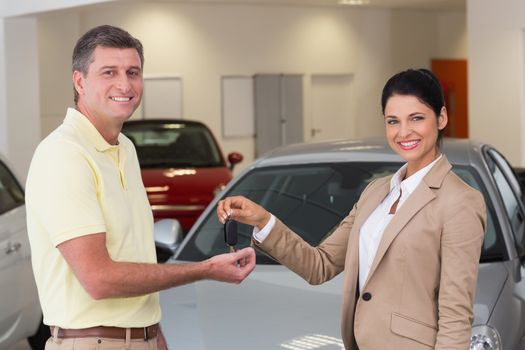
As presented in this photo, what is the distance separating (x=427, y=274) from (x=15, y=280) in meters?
4.02

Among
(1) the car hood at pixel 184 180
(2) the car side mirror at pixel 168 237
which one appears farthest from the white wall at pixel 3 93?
(2) the car side mirror at pixel 168 237

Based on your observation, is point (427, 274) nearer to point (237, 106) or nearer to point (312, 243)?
point (312, 243)

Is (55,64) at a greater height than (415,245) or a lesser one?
greater

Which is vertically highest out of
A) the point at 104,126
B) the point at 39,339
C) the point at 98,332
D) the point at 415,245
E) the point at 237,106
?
the point at 104,126

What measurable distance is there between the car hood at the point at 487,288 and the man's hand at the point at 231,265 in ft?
4.65

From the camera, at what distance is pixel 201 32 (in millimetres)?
18438

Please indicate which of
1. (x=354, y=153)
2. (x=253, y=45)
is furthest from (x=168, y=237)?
(x=253, y=45)

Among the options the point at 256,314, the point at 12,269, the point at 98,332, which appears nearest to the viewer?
the point at 98,332

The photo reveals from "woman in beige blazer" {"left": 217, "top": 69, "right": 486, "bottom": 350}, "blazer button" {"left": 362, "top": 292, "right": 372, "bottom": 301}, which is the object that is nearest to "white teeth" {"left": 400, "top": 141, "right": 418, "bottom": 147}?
"woman in beige blazer" {"left": 217, "top": 69, "right": 486, "bottom": 350}

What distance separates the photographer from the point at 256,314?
170 inches

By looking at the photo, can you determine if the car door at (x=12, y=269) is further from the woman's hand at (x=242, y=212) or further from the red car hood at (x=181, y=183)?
the red car hood at (x=181, y=183)

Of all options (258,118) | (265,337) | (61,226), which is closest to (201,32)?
(258,118)

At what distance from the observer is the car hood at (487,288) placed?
4.19 meters

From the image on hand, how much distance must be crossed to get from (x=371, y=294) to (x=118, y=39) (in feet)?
3.21
